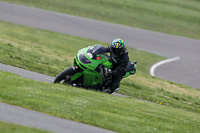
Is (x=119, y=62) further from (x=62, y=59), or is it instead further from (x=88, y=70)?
(x=62, y=59)

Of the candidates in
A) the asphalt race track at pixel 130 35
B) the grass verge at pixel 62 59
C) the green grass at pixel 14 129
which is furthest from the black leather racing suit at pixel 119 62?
the asphalt race track at pixel 130 35

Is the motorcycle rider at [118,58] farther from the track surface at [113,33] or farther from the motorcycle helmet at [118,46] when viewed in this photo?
the track surface at [113,33]

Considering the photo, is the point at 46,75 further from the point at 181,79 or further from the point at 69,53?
the point at 181,79

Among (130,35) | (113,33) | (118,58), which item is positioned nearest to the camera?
(118,58)

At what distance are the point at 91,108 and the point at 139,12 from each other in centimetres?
2647

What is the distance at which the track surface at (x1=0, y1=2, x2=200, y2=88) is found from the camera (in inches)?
943

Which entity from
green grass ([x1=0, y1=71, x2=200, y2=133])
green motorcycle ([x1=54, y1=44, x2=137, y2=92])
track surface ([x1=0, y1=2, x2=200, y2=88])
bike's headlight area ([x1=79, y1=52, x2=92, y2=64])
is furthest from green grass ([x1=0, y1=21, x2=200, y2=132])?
track surface ([x1=0, y1=2, x2=200, y2=88])

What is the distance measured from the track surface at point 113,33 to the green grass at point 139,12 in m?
2.20

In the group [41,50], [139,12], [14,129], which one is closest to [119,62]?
[14,129]

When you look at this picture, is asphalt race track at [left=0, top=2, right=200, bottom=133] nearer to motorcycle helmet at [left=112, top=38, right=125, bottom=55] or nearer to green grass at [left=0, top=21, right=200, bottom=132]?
green grass at [left=0, top=21, right=200, bottom=132]

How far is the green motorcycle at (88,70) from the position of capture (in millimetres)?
10805

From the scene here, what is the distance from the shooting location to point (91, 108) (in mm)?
8945

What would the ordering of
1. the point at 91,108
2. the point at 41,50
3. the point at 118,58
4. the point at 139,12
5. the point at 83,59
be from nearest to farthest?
1. the point at 91,108
2. the point at 83,59
3. the point at 118,58
4. the point at 41,50
5. the point at 139,12

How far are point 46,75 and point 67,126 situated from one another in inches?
266
